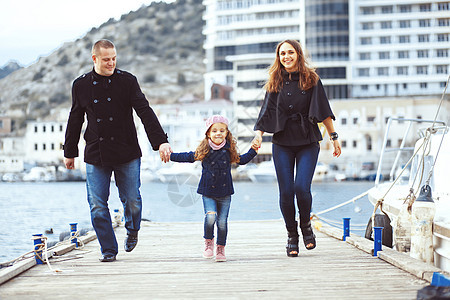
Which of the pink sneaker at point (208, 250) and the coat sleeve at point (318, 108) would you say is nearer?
the coat sleeve at point (318, 108)

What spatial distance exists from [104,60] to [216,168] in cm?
138

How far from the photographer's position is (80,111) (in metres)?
5.93

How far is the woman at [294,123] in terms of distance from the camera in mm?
6162

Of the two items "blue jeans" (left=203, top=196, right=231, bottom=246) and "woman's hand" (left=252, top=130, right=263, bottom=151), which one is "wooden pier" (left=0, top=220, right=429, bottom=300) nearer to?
"blue jeans" (left=203, top=196, right=231, bottom=246)

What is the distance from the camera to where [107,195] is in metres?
5.96

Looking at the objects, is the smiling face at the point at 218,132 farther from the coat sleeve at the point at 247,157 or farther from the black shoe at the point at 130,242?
the black shoe at the point at 130,242

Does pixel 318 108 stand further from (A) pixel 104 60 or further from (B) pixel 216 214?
(A) pixel 104 60

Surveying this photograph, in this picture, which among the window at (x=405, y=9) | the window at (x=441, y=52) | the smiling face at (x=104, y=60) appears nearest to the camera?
the smiling face at (x=104, y=60)

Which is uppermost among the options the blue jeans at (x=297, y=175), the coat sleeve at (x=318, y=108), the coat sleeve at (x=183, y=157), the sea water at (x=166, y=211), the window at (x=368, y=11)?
the window at (x=368, y=11)

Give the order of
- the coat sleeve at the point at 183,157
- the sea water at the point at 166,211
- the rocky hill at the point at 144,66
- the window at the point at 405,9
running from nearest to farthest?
the coat sleeve at the point at 183,157, the sea water at the point at 166,211, the window at the point at 405,9, the rocky hill at the point at 144,66

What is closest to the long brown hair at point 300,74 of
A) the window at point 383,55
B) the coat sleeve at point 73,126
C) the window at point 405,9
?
the coat sleeve at point 73,126

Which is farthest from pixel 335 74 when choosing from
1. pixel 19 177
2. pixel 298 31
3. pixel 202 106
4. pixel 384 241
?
pixel 384 241

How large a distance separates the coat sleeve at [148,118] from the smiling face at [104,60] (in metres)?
0.27

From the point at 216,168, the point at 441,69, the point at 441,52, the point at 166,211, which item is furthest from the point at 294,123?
the point at 441,52
